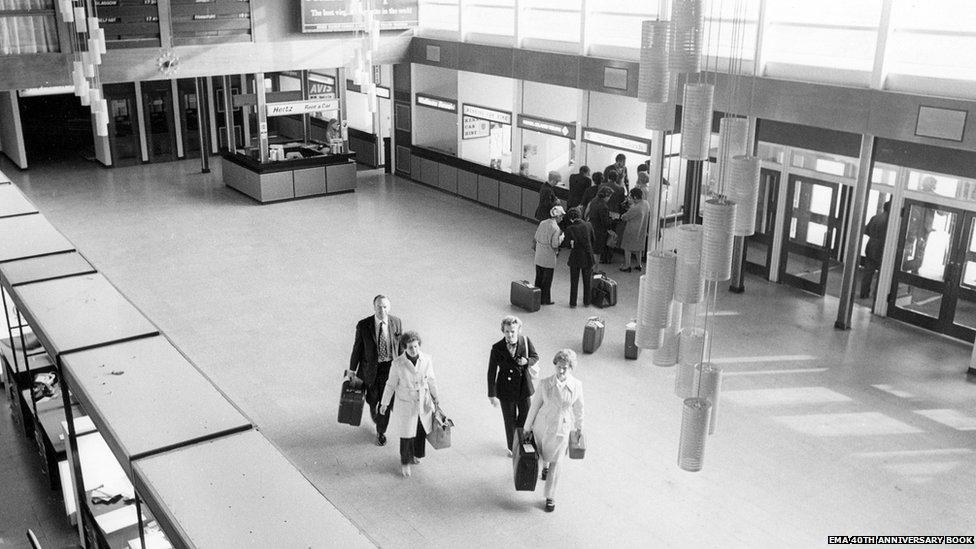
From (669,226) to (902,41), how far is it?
637cm

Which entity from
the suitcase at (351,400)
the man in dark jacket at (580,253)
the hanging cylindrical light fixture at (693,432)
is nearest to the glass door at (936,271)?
the man in dark jacket at (580,253)

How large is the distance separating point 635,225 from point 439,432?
25.7ft

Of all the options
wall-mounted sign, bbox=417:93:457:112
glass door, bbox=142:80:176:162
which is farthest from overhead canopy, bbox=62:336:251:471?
glass door, bbox=142:80:176:162

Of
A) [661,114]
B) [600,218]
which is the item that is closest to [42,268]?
[661,114]

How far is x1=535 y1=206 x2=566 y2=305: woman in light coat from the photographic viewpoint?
12359mm

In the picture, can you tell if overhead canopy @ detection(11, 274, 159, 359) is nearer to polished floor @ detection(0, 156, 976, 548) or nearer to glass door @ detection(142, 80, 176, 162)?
polished floor @ detection(0, 156, 976, 548)

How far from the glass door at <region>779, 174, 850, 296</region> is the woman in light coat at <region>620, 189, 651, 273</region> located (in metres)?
2.38

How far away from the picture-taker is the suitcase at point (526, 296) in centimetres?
1267

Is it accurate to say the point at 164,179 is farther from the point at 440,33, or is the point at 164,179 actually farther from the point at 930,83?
the point at 930,83

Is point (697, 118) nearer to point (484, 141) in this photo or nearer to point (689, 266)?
point (689, 266)

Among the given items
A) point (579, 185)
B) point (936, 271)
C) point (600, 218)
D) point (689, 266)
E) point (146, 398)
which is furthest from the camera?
point (579, 185)

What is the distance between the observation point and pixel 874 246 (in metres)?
12.9

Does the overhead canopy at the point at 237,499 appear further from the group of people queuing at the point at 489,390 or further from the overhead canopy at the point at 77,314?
the group of people queuing at the point at 489,390

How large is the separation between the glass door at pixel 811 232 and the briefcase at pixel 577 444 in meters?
7.80
